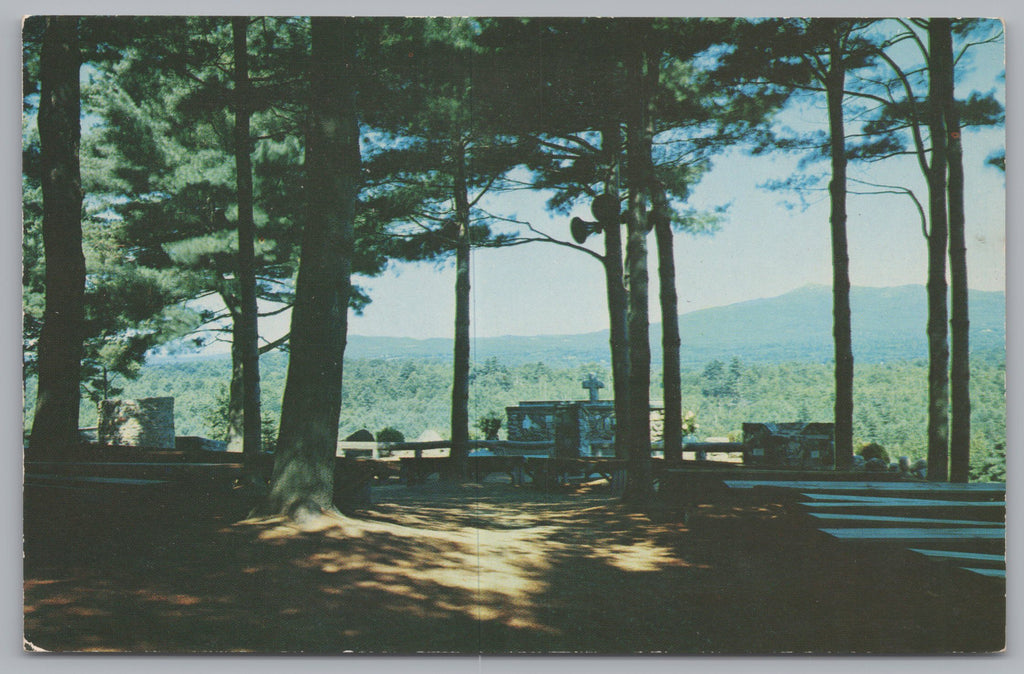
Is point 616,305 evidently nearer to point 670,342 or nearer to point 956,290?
point 670,342

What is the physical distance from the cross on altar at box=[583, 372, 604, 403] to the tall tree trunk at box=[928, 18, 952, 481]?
1713 mm

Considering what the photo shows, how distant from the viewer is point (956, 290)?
15.0 ft

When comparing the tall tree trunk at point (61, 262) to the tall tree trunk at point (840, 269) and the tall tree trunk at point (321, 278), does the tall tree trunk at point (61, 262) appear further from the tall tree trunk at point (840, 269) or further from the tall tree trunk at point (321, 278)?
the tall tree trunk at point (840, 269)

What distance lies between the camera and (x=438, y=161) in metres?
4.69

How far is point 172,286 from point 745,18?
3.39 m

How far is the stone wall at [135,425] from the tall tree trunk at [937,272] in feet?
13.2

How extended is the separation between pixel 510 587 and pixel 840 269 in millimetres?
2380

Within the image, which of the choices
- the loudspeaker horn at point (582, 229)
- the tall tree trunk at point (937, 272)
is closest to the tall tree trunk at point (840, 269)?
the tall tree trunk at point (937, 272)

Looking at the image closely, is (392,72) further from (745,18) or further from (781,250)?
(781,250)

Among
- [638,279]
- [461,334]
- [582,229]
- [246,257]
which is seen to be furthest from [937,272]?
[246,257]

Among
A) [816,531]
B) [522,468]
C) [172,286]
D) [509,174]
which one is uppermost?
[509,174]

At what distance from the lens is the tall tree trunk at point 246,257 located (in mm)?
4746

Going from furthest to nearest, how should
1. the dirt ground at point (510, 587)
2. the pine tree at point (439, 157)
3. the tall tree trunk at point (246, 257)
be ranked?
the tall tree trunk at point (246, 257) → the pine tree at point (439, 157) → the dirt ground at point (510, 587)

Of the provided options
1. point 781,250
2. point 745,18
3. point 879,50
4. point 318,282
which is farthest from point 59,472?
point 879,50
